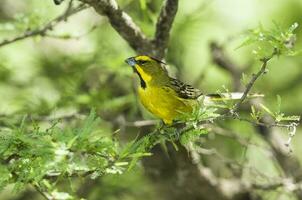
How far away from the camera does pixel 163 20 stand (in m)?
3.04

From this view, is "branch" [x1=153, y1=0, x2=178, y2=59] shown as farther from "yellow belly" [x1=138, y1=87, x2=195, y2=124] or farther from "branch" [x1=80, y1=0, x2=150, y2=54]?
"yellow belly" [x1=138, y1=87, x2=195, y2=124]

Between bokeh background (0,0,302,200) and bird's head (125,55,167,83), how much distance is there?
327mm

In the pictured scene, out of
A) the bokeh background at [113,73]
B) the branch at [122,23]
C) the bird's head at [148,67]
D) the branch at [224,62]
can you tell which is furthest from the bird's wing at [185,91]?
the branch at [224,62]

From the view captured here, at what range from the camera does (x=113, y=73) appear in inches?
164

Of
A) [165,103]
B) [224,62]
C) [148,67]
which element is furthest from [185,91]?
[224,62]

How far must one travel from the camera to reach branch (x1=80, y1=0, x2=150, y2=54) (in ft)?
9.27

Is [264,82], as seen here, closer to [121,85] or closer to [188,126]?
[121,85]

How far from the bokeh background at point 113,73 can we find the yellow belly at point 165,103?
1.59ft

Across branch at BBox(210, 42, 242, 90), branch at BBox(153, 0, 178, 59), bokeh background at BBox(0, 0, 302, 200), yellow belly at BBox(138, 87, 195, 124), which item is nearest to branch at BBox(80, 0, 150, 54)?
branch at BBox(153, 0, 178, 59)

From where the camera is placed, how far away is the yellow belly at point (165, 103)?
121 inches

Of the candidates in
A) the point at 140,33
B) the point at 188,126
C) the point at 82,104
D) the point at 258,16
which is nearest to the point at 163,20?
the point at 140,33

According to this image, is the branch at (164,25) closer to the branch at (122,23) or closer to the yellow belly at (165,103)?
the branch at (122,23)

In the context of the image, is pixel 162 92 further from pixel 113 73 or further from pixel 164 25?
pixel 113 73

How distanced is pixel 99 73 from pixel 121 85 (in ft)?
1.02
